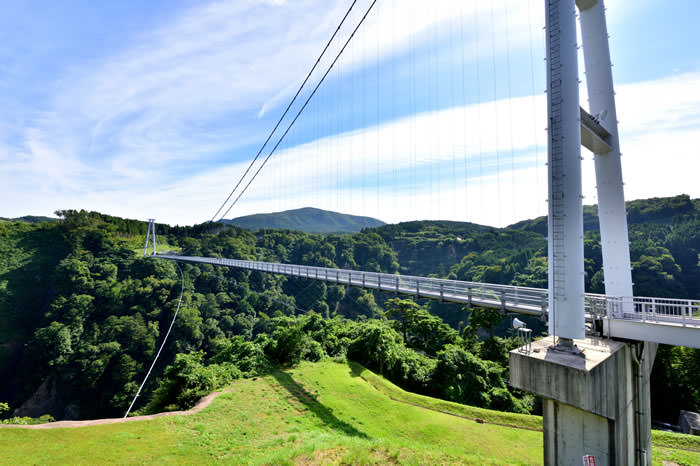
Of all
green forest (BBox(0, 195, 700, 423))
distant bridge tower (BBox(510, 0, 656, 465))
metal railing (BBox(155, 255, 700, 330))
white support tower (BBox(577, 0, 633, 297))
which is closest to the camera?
distant bridge tower (BBox(510, 0, 656, 465))

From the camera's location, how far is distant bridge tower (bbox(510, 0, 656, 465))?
25.7 feet

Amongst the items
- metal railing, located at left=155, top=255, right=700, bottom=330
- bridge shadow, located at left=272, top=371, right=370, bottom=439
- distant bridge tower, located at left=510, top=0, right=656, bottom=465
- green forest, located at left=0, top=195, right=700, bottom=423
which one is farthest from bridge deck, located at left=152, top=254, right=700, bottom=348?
green forest, located at left=0, top=195, right=700, bottom=423

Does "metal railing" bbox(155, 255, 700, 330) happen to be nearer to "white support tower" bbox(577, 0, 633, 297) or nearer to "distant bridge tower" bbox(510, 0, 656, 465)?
"distant bridge tower" bbox(510, 0, 656, 465)

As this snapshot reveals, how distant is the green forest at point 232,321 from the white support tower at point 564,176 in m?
11.4

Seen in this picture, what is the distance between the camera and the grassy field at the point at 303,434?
8305mm

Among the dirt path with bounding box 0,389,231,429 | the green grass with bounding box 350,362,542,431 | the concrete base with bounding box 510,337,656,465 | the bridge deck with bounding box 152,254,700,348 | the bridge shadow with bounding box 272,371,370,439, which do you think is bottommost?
the green grass with bounding box 350,362,542,431

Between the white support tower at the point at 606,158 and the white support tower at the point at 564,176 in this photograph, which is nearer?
the white support tower at the point at 564,176

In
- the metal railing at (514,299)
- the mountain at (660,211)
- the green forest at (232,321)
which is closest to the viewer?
the metal railing at (514,299)

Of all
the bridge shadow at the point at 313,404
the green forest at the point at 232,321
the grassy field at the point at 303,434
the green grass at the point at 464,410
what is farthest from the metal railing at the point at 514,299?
the bridge shadow at the point at 313,404

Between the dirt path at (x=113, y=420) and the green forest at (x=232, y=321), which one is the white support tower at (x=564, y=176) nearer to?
the green forest at (x=232, y=321)

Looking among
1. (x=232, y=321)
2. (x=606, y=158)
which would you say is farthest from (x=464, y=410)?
(x=232, y=321)

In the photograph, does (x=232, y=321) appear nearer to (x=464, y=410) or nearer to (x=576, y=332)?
(x=464, y=410)

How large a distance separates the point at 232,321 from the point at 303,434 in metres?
46.3

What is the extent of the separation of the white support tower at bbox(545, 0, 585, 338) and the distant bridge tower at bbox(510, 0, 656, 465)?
0.02 meters
